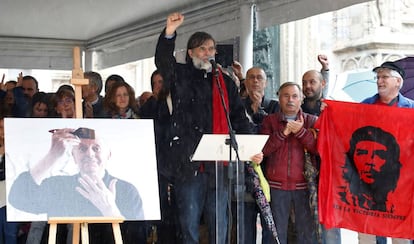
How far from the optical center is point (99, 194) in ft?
15.4

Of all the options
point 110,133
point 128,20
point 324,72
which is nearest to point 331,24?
point 128,20

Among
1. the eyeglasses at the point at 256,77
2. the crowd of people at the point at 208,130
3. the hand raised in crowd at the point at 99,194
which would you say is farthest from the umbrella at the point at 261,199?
the hand raised in crowd at the point at 99,194

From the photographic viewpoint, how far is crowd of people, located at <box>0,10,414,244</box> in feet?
17.7

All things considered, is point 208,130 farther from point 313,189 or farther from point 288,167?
point 313,189

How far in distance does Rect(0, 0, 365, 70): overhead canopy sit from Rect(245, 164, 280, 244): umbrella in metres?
2.14

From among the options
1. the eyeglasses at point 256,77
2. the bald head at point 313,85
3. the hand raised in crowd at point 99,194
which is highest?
the eyeglasses at point 256,77

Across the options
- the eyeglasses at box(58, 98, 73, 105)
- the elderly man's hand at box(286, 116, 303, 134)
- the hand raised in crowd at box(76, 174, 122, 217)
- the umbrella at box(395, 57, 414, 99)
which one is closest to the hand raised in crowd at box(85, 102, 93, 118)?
the eyeglasses at box(58, 98, 73, 105)

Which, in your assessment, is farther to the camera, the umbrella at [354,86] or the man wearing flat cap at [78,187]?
the umbrella at [354,86]

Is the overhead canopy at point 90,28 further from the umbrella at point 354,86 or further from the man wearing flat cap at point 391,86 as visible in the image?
the man wearing flat cap at point 391,86

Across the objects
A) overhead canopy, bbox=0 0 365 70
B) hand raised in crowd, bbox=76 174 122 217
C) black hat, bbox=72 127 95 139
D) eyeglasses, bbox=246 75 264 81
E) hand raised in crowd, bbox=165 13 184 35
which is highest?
overhead canopy, bbox=0 0 365 70

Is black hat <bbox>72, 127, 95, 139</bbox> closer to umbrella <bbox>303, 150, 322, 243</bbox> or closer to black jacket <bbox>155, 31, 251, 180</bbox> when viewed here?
black jacket <bbox>155, 31, 251, 180</bbox>

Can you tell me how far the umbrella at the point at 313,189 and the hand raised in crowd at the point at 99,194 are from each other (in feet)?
4.90

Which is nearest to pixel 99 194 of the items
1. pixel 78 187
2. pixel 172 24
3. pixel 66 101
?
pixel 78 187

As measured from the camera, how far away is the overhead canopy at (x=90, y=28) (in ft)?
Answer: 24.7
